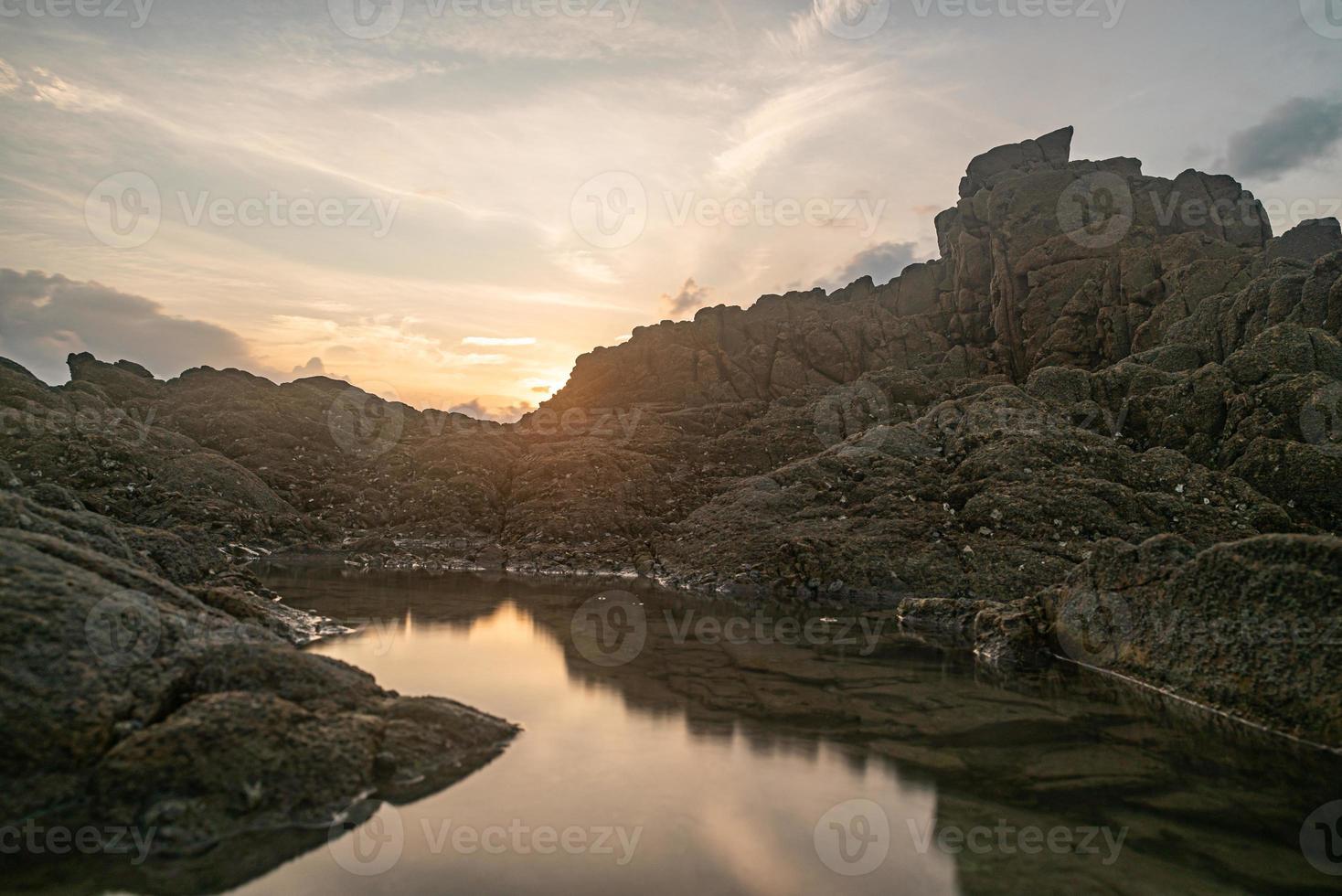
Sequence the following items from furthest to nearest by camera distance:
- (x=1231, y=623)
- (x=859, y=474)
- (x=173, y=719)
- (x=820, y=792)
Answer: (x=859, y=474) → (x=1231, y=623) → (x=820, y=792) → (x=173, y=719)

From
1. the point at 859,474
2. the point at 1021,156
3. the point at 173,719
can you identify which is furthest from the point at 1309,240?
the point at 173,719

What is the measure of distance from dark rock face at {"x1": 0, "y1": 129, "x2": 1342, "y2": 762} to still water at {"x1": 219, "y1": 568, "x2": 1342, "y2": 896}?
11.7 ft

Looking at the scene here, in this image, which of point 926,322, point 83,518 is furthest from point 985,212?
point 83,518

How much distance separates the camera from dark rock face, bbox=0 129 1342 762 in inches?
1273

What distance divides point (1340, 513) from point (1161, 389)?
12.0m

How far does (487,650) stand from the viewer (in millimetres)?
22047

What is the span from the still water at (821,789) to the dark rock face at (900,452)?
3.56 meters

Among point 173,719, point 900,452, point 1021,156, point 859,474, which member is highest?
point 1021,156

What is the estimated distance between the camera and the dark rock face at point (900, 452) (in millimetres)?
32344

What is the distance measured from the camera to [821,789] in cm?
1213

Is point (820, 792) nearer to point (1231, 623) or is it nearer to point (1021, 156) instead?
point (1231, 623)

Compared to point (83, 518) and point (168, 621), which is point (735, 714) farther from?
point (83, 518)

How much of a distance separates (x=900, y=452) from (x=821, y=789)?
1367 inches

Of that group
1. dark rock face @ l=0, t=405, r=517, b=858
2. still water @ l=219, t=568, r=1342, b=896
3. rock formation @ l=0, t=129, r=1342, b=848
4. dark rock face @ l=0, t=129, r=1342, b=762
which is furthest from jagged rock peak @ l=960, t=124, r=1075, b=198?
dark rock face @ l=0, t=405, r=517, b=858
